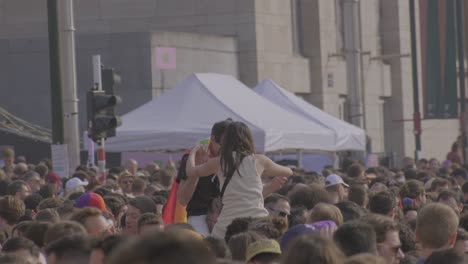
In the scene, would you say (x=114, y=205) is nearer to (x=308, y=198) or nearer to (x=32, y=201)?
(x=308, y=198)

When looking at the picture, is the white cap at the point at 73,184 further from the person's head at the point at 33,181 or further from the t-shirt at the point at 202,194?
the t-shirt at the point at 202,194

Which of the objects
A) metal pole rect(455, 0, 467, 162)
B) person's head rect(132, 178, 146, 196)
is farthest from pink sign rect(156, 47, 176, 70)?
person's head rect(132, 178, 146, 196)

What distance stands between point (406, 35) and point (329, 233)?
139 ft

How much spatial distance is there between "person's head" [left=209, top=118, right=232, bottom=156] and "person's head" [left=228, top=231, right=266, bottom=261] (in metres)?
2.56

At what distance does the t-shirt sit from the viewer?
1209cm

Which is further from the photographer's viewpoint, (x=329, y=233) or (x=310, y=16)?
(x=310, y=16)

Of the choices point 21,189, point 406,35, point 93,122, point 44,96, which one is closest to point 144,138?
point 93,122

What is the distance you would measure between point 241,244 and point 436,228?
1182mm

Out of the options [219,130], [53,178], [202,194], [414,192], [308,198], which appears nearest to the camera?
[219,130]

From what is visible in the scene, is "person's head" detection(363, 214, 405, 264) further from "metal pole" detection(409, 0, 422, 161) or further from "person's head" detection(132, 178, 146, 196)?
"metal pole" detection(409, 0, 422, 161)

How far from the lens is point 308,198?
1278 cm

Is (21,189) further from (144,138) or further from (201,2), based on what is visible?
(201,2)

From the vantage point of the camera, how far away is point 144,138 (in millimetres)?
25141

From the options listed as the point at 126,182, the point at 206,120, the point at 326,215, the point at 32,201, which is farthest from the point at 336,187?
the point at 206,120
